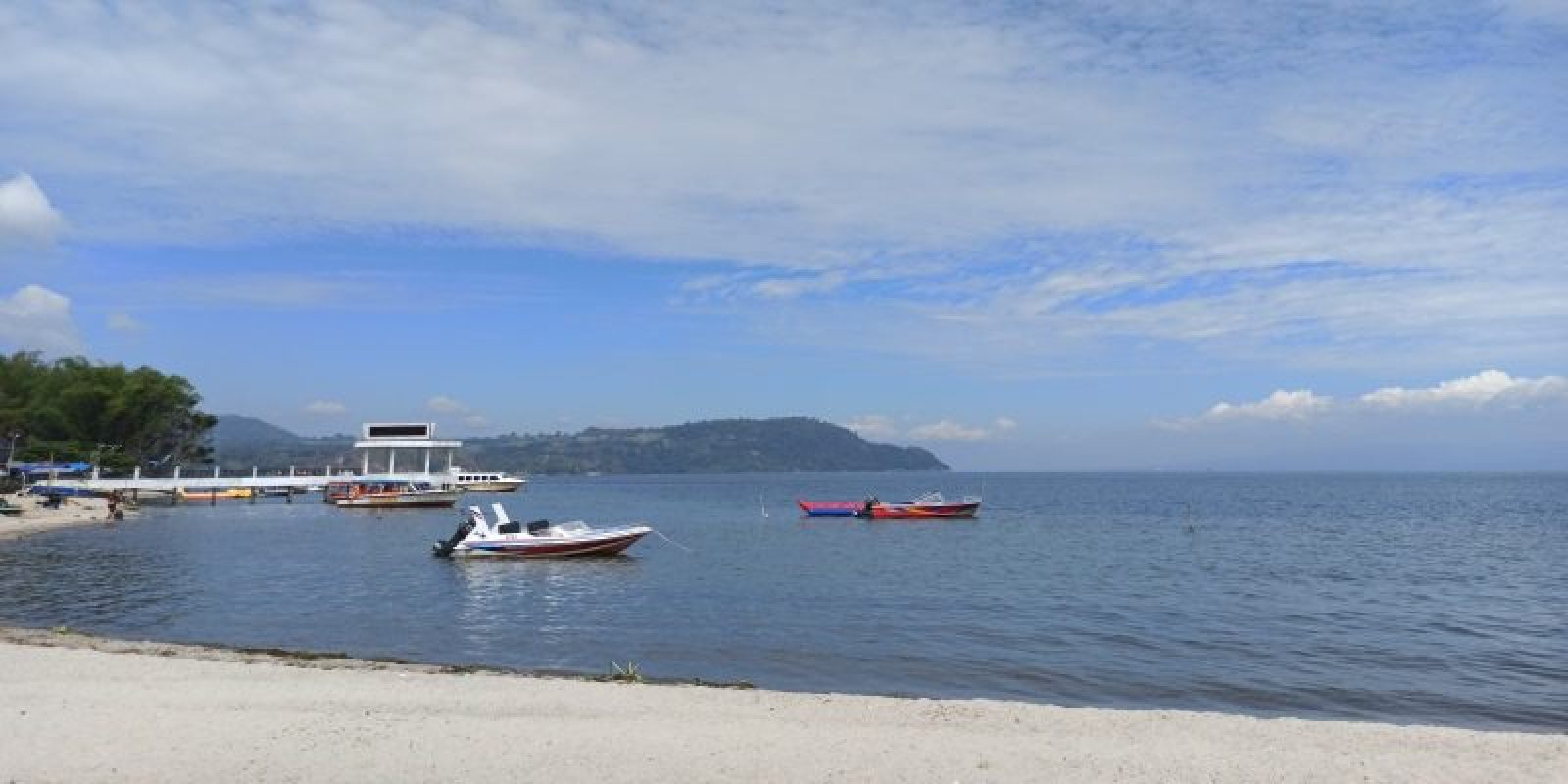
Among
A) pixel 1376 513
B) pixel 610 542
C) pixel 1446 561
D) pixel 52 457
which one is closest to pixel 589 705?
pixel 610 542

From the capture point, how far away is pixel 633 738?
41.2 feet

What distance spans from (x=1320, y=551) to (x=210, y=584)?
4729 cm

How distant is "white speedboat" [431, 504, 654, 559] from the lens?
146ft

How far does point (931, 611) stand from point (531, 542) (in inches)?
829

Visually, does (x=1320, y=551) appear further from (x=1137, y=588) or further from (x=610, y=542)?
(x=610, y=542)

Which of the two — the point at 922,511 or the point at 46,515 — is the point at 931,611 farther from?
the point at 46,515

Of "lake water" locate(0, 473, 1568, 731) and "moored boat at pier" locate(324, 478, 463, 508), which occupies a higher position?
"moored boat at pier" locate(324, 478, 463, 508)

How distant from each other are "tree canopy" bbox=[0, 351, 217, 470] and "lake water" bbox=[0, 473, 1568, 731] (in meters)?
51.9

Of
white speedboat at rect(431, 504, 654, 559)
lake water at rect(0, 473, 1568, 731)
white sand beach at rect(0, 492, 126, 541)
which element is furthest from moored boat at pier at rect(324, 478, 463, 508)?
white speedboat at rect(431, 504, 654, 559)

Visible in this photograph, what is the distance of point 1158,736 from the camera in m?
13.2

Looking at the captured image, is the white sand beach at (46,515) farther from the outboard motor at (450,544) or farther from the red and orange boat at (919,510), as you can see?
the red and orange boat at (919,510)

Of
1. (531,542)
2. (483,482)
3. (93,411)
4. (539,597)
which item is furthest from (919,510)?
(483,482)

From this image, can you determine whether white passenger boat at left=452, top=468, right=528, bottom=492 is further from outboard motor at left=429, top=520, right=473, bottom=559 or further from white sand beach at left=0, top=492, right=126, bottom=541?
outboard motor at left=429, top=520, right=473, bottom=559

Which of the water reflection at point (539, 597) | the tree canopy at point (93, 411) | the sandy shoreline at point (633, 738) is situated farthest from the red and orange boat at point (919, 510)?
the tree canopy at point (93, 411)
